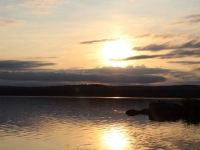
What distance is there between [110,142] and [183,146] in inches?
227

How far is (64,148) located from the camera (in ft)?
88.4

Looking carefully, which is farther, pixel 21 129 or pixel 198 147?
pixel 21 129

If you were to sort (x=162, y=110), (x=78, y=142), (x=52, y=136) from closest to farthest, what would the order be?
(x=78, y=142)
(x=52, y=136)
(x=162, y=110)

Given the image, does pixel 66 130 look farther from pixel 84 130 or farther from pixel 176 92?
pixel 176 92

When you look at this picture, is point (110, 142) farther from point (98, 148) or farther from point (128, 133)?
point (128, 133)

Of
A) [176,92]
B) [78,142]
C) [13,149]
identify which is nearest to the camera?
[13,149]

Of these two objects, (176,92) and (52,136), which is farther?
(176,92)

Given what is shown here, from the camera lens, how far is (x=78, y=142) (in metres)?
29.2

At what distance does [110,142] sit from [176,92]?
459 ft

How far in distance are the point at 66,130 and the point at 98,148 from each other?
10957 mm

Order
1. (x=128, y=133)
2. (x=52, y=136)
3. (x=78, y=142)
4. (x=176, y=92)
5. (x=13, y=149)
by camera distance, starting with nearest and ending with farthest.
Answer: (x=13, y=149), (x=78, y=142), (x=52, y=136), (x=128, y=133), (x=176, y=92)

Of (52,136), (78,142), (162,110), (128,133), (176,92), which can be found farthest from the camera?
(176,92)

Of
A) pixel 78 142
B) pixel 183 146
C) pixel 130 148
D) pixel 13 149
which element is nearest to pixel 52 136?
pixel 78 142

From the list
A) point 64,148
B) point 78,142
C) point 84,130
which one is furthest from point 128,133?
point 64,148
